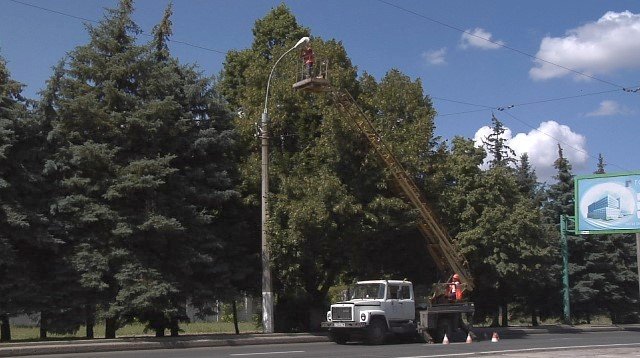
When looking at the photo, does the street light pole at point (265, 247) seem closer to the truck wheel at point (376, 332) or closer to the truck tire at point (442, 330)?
the truck wheel at point (376, 332)

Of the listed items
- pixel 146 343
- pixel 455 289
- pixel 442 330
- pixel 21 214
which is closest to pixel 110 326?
pixel 146 343

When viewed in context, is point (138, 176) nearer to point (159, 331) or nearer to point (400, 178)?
point (159, 331)

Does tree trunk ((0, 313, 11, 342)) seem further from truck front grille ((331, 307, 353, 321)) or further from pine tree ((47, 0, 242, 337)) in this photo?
truck front grille ((331, 307, 353, 321))

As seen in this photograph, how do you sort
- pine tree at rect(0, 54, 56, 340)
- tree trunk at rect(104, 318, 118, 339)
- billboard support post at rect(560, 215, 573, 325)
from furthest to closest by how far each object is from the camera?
billboard support post at rect(560, 215, 573, 325) < tree trunk at rect(104, 318, 118, 339) < pine tree at rect(0, 54, 56, 340)

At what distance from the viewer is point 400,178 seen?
27.6 metres

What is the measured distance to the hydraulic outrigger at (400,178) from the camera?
26811 mm

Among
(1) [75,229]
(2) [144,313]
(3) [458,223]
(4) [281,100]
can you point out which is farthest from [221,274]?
(3) [458,223]

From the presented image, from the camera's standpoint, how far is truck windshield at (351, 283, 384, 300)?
2552 centimetres

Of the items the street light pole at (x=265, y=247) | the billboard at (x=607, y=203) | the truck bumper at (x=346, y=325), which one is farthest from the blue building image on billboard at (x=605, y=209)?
the street light pole at (x=265, y=247)

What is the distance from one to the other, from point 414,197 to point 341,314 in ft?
18.8

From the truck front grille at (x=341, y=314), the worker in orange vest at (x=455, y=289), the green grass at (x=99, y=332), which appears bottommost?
the green grass at (x=99, y=332)

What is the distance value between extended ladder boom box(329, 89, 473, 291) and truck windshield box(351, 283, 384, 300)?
4.07 metres

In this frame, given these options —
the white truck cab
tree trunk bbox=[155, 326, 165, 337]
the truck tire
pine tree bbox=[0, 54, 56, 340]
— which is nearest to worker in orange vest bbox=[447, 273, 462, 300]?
the truck tire

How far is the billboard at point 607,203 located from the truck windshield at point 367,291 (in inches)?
683
